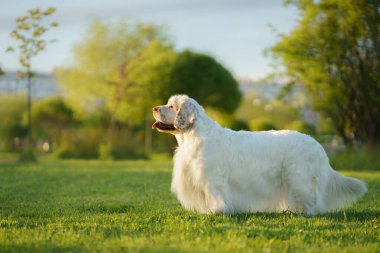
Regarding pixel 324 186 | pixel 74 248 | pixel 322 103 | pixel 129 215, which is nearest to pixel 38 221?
pixel 129 215

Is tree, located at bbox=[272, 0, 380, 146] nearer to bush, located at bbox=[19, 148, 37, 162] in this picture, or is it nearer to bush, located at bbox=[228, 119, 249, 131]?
bush, located at bbox=[19, 148, 37, 162]

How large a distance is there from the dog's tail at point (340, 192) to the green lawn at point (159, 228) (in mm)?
216

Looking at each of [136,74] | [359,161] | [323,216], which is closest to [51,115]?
[136,74]

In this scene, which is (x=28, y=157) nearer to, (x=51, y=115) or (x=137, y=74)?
(x=137, y=74)

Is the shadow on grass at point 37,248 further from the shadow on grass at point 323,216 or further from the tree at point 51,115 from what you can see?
the tree at point 51,115

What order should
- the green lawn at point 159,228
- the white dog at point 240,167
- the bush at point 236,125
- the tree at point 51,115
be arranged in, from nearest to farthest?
the green lawn at point 159,228 < the white dog at point 240,167 < the bush at point 236,125 < the tree at point 51,115

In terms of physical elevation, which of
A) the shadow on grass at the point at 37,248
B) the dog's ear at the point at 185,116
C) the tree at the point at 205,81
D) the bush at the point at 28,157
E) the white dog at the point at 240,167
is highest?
the tree at the point at 205,81

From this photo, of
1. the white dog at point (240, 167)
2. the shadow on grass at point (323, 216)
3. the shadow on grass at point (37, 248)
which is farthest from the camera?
the white dog at point (240, 167)

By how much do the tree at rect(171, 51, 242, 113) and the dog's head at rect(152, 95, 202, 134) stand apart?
2497 centimetres

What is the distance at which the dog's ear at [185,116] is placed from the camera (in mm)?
6930

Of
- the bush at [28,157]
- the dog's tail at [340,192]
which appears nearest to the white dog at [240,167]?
the dog's tail at [340,192]

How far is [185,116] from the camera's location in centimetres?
693

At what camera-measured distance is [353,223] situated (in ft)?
20.5

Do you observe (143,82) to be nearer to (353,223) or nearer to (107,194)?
(107,194)
